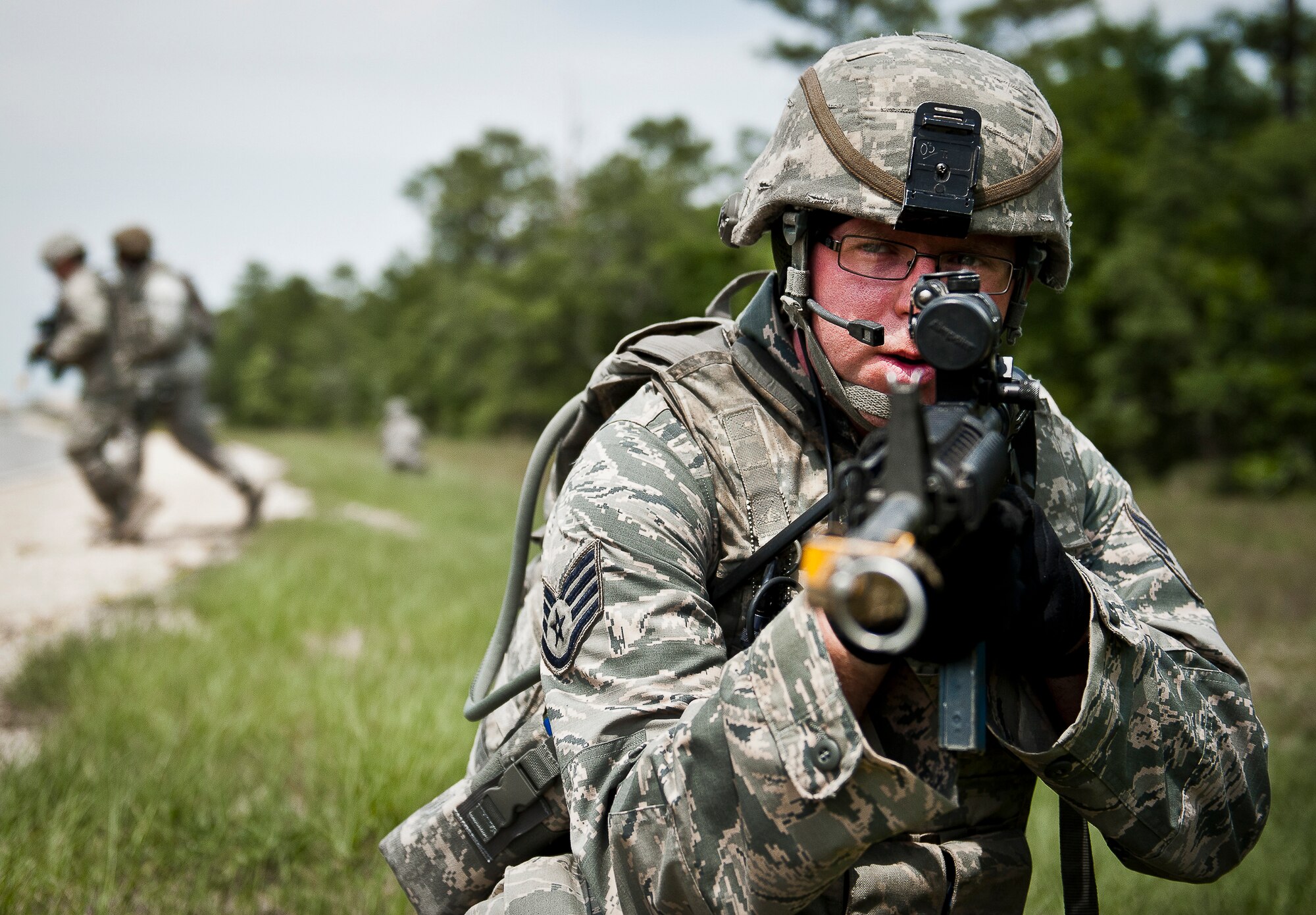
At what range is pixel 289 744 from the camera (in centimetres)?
413

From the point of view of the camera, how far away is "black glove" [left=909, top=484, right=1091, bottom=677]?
4.80 ft

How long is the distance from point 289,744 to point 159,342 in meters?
5.57

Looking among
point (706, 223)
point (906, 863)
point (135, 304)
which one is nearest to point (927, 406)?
point (906, 863)

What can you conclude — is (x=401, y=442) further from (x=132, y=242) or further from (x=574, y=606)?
(x=574, y=606)

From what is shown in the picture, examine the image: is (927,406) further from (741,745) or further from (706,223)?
(706,223)

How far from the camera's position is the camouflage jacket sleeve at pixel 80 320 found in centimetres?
848

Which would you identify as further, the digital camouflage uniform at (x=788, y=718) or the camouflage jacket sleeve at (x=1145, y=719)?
the camouflage jacket sleeve at (x=1145, y=719)

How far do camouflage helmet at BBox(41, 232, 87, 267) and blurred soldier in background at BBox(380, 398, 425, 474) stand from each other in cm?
1015

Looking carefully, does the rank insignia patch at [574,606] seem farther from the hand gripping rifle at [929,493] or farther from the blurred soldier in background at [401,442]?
the blurred soldier in background at [401,442]

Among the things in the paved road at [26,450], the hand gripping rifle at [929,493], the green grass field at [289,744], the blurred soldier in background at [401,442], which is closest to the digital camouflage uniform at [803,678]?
the hand gripping rifle at [929,493]

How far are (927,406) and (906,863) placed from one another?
794 millimetres

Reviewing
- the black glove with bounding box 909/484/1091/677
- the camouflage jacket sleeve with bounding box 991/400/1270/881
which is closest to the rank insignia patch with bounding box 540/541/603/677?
the black glove with bounding box 909/484/1091/677

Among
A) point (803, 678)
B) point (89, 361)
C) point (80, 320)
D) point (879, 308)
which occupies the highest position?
point (879, 308)

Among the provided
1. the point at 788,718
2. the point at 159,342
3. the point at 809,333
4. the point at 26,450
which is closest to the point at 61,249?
the point at 159,342
